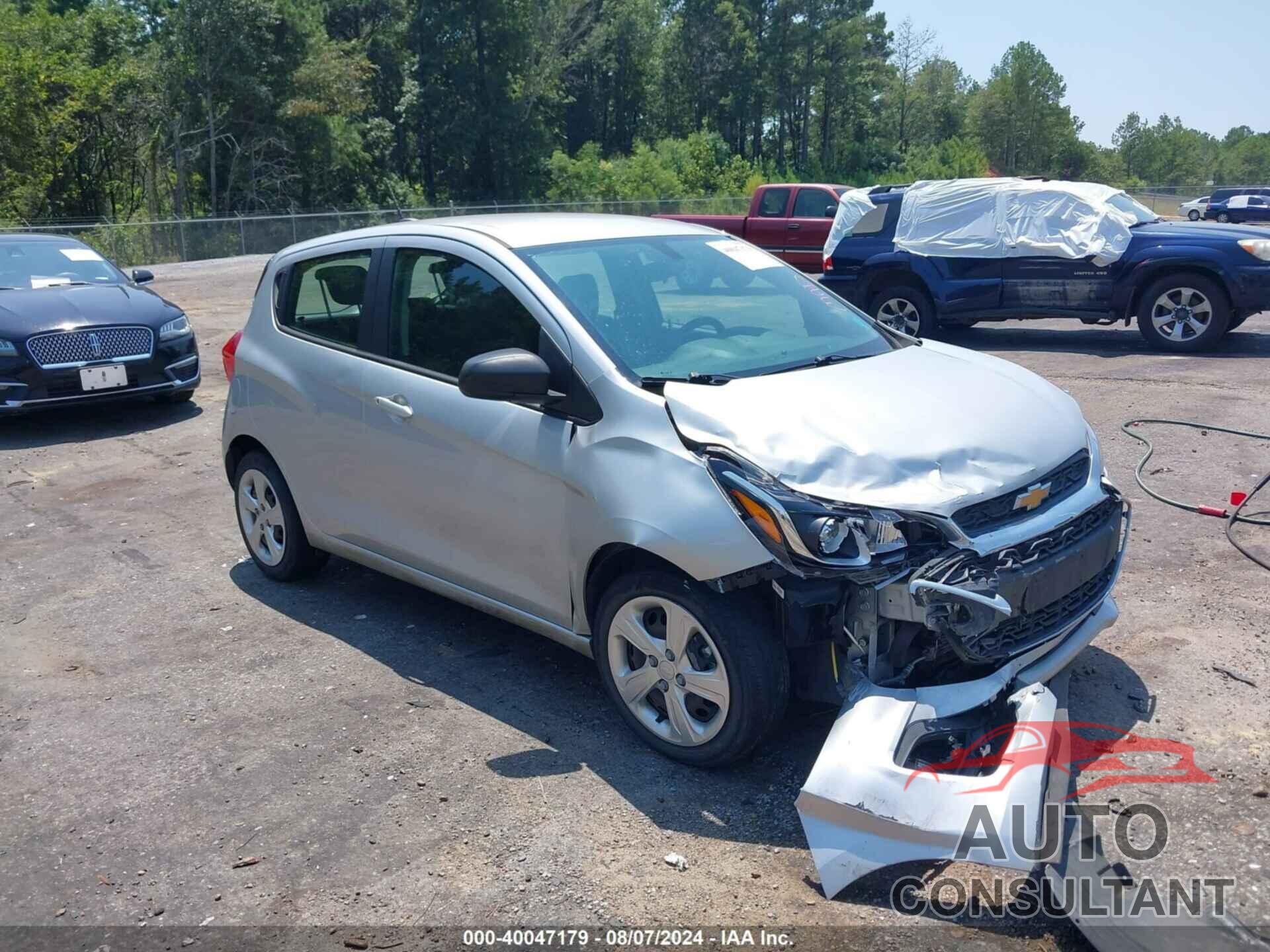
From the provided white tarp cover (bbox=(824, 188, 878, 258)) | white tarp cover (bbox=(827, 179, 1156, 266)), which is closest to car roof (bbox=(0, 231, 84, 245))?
white tarp cover (bbox=(824, 188, 878, 258))

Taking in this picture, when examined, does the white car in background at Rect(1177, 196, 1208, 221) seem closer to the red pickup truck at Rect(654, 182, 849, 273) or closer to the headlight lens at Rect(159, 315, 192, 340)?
the red pickup truck at Rect(654, 182, 849, 273)

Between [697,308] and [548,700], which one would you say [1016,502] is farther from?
[548,700]

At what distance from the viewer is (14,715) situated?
15.4 ft

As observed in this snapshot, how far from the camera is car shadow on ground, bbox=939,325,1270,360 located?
1195cm

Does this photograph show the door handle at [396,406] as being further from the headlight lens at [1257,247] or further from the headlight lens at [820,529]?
the headlight lens at [1257,247]

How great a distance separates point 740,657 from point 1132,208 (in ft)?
35.7

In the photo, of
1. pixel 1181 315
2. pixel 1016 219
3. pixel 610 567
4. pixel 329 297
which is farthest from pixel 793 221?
pixel 610 567

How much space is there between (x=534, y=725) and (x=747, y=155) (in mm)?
76450

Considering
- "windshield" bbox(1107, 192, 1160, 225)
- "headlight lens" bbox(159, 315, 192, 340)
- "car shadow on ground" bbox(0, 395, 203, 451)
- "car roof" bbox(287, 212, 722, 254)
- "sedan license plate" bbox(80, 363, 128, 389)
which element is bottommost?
"car shadow on ground" bbox(0, 395, 203, 451)

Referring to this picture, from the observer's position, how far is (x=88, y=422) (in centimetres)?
1050

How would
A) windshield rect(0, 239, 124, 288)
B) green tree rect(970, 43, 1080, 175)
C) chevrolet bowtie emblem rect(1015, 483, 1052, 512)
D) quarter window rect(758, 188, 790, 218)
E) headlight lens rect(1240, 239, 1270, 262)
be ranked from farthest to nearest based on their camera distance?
green tree rect(970, 43, 1080, 175) < quarter window rect(758, 188, 790, 218) < headlight lens rect(1240, 239, 1270, 262) < windshield rect(0, 239, 124, 288) < chevrolet bowtie emblem rect(1015, 483, 1052, 512)

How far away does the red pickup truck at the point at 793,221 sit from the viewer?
19016mm

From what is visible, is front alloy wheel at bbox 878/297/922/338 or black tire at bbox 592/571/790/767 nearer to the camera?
black tire at bbox 592/571/790/767

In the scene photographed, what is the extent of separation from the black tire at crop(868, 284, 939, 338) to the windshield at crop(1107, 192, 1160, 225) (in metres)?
2.22
